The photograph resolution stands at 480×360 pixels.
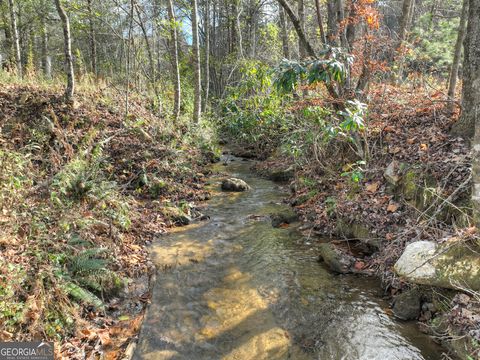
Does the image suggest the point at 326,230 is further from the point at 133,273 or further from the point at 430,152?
the point at 133,273

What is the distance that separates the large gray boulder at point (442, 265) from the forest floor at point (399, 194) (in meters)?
0.14

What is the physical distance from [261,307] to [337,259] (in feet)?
5.03

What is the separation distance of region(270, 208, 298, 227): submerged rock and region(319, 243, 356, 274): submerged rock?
1494 mm

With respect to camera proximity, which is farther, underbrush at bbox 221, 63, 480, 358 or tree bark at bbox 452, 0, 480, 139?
tree bark at bbox 452, 0, 480, 139

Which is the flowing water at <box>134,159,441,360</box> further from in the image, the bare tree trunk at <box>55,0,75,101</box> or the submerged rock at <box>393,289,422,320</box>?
the bare tree trunk at <box>55,0,75,101</box>

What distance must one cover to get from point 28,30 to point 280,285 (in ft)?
64.2

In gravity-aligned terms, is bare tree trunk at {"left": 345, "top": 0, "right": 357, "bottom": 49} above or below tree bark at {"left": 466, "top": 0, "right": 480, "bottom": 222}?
above

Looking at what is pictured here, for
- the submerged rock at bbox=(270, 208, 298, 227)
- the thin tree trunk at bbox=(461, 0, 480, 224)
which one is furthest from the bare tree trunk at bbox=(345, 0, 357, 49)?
the submerged rock at bbox=(270, 208, 298, 227)

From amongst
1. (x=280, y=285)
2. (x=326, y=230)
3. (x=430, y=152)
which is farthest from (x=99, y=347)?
(x=430, y=152)

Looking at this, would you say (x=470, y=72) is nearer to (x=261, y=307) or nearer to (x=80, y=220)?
(x=261, y=307)

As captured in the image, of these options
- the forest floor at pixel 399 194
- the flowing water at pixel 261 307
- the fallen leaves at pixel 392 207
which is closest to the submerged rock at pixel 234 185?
the forest floor at pixel 399 194

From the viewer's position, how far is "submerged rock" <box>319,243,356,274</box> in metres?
5.01

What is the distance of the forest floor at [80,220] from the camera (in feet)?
11.1

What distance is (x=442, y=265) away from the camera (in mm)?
3818
